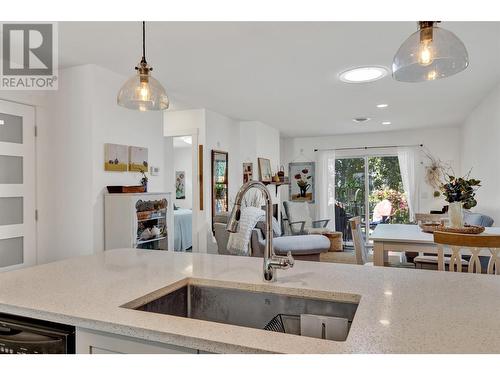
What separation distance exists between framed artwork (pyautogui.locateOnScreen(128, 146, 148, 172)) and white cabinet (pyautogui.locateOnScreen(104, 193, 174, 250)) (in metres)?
0.40

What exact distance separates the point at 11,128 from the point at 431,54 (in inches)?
132

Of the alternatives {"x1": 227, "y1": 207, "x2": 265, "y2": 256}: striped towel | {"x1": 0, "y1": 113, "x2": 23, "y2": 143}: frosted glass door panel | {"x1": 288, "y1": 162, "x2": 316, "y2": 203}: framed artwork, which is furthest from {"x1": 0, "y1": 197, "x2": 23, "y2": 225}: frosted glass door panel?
{"x1": 288, "y1": 162, "x2": 316, "y2": 203}: framed artwork

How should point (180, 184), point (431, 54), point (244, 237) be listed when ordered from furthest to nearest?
point (180, 184) → point (244, 237) → point (431, 54)

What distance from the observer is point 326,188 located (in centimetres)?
766

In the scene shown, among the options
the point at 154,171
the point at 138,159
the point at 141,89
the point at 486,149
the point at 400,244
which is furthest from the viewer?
the point at 486,149

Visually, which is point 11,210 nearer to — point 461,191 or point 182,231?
point 182,231

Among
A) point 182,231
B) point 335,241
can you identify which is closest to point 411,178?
point 335,241

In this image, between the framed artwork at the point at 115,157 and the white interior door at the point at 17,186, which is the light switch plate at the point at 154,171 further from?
the white interior door at the point at 17,186

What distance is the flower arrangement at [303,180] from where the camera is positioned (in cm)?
785

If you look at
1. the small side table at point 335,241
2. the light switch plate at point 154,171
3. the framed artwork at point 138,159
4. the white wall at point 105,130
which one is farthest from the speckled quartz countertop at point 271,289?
the small side table at point 335,241

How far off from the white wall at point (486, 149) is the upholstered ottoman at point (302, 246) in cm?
208

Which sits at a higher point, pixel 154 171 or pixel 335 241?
pixel 154 171

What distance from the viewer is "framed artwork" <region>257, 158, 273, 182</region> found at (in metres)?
6.16
